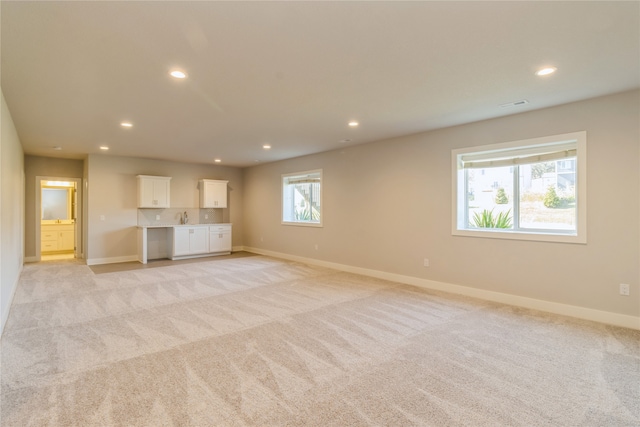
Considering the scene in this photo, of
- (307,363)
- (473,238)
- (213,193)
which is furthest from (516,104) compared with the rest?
(213,193)

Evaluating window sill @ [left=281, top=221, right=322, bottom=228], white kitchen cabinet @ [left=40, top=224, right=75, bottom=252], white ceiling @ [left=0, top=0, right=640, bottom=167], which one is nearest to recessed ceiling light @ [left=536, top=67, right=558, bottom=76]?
white ceiling @ [left=0, top=0, right=640, bottom=167]

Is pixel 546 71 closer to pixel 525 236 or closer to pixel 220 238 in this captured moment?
pixel 525 236

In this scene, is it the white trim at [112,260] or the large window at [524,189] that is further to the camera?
the white trim at [112,260]

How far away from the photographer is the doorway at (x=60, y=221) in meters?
8.60

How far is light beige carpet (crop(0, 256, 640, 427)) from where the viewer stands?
2.07 meters

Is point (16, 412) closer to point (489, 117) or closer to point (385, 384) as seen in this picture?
point (385, 384)

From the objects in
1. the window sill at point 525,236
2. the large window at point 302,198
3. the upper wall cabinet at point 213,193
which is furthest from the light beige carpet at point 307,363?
the upper wall cabinet at point 213,193

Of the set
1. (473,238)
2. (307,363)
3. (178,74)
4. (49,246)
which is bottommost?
(307,363)

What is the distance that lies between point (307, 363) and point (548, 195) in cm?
382

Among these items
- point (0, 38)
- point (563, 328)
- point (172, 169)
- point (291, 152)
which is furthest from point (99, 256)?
point (563, 328)

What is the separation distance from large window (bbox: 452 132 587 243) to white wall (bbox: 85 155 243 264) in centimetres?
706

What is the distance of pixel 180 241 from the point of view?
26.9 ft

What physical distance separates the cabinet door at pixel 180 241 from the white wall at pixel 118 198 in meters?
0.92

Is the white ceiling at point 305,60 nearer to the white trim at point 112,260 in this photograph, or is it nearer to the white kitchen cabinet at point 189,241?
the white trim at point 112,260
